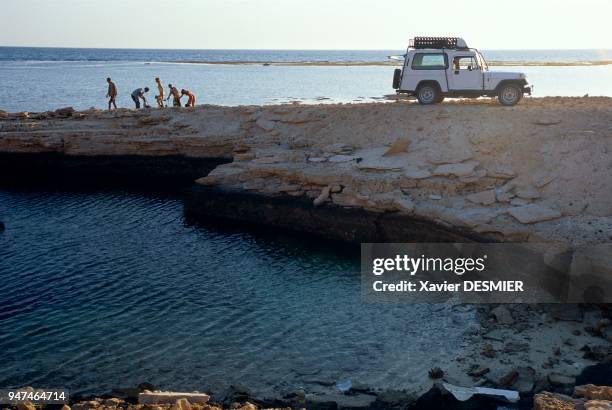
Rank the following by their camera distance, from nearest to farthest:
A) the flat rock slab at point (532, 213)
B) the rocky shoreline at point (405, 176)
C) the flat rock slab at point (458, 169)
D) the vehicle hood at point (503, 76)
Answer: the rocky shoreline at point (405, 176)
the flat rock slab at point (532, 213)
the flat rock slab at point (458, 169)
the vehicle hood at point (503, 76)

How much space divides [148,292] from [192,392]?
500 cm

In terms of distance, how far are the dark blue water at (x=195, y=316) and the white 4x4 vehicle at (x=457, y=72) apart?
918 centimetres

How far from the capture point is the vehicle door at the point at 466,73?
22.9 meters

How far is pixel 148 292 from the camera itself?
15023 millimetres

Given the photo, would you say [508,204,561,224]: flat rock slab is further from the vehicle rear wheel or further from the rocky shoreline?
the vehicle rear wheel

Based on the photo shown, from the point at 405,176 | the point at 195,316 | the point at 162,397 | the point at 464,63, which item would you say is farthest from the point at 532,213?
the point at 162,397

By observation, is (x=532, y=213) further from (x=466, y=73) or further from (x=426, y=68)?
(x=426, y=68)

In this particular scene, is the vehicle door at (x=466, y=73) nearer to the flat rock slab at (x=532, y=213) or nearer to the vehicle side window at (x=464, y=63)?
the vehicle side window at (x=464, y=63)

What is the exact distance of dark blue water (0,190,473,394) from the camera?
1145cm

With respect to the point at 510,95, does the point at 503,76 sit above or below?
above

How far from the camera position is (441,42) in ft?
76.1

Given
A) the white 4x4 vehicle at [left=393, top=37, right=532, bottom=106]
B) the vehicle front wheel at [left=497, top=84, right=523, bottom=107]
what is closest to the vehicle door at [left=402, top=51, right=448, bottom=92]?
the white 4x4 vehicle at [left=393, top=37, right=532, bottom=106]

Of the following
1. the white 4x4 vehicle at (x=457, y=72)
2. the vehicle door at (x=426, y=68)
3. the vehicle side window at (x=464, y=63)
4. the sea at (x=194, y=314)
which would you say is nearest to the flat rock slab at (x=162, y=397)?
the sea at (x=194, y=314)

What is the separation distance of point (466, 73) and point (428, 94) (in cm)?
192
